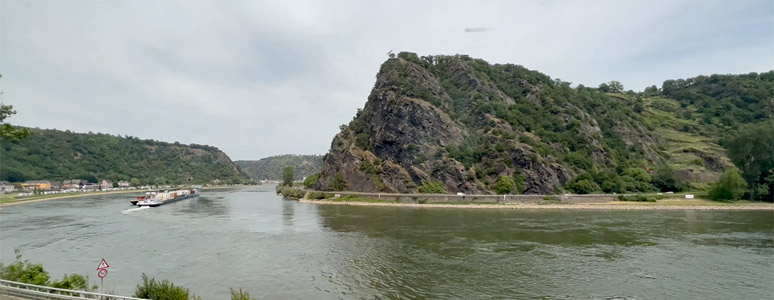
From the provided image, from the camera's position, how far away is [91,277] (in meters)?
27.2

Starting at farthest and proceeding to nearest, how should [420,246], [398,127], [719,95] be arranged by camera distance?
[719,95] → [398,127] → [420,246]

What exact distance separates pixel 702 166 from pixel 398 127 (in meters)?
87.0

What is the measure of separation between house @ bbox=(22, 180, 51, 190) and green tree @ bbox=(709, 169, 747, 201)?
200 meters

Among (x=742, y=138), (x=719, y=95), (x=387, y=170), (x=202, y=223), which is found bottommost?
(x=202, y=223)

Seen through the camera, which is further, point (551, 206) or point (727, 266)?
point (551, 206)

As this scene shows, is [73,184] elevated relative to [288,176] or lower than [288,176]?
lower

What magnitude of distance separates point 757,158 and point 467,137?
6317cm

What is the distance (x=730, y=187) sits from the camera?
257 ft

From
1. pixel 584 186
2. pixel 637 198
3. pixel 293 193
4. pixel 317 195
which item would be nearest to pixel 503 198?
pixel 584 186

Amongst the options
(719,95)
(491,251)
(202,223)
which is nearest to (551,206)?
(491,251)

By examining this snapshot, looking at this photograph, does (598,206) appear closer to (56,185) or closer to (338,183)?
(338,183)

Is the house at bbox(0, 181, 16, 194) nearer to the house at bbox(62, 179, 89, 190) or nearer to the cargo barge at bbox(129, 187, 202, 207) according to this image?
the house at bbox(62, 179, 89, 190)

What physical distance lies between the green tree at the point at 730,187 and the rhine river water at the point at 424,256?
962 inches

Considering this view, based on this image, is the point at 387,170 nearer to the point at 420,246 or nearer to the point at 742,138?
the point at 420,246
